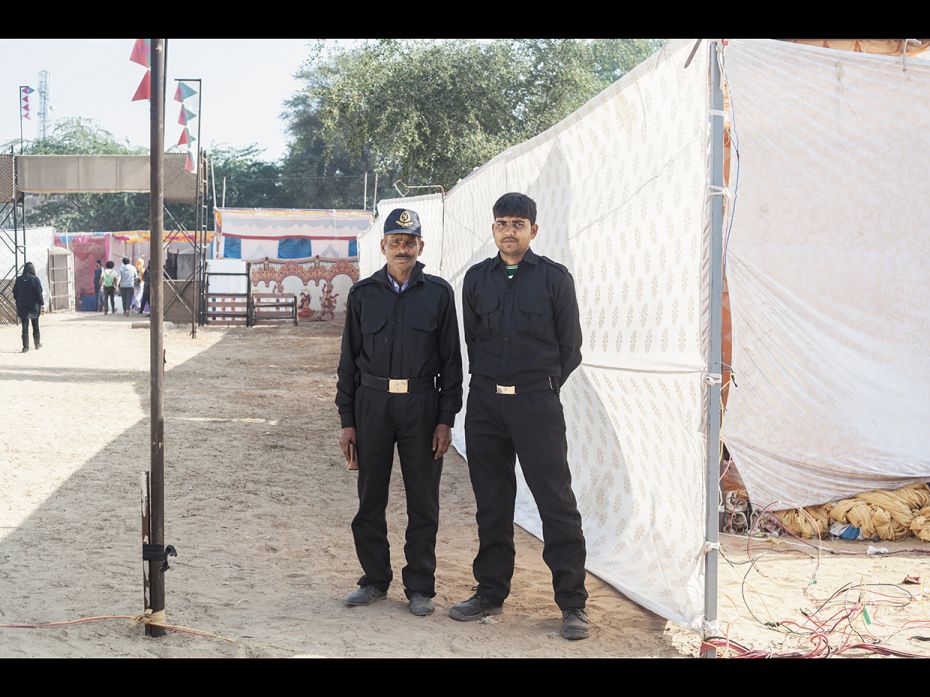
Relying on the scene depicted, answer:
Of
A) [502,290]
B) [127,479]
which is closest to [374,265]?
[127,479]

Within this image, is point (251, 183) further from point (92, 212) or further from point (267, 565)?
point (267, 565)

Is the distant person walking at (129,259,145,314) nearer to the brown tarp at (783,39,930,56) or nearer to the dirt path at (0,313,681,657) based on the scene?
the dirt path at (0,313,681,657)

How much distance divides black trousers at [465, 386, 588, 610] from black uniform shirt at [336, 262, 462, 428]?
0.23 metres

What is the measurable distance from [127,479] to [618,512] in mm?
4261

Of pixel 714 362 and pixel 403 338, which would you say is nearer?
pixel 714 362

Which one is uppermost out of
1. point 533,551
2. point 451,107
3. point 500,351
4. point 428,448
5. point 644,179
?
point 451,107

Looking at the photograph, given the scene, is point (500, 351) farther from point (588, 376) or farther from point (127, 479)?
point (127, 479)

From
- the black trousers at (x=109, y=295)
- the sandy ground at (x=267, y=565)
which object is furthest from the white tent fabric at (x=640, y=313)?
the black trousers at (x=109, y=295)

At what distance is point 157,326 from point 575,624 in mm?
2250

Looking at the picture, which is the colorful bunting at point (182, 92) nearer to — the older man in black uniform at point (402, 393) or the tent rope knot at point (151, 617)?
the older man in black uniform at point (402, 393)

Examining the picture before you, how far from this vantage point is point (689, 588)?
4.23m

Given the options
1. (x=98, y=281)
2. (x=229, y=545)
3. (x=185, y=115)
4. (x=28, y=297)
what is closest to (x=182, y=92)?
(x=185, y=115)

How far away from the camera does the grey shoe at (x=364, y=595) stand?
15.6ft

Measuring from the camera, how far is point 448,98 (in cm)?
2109
